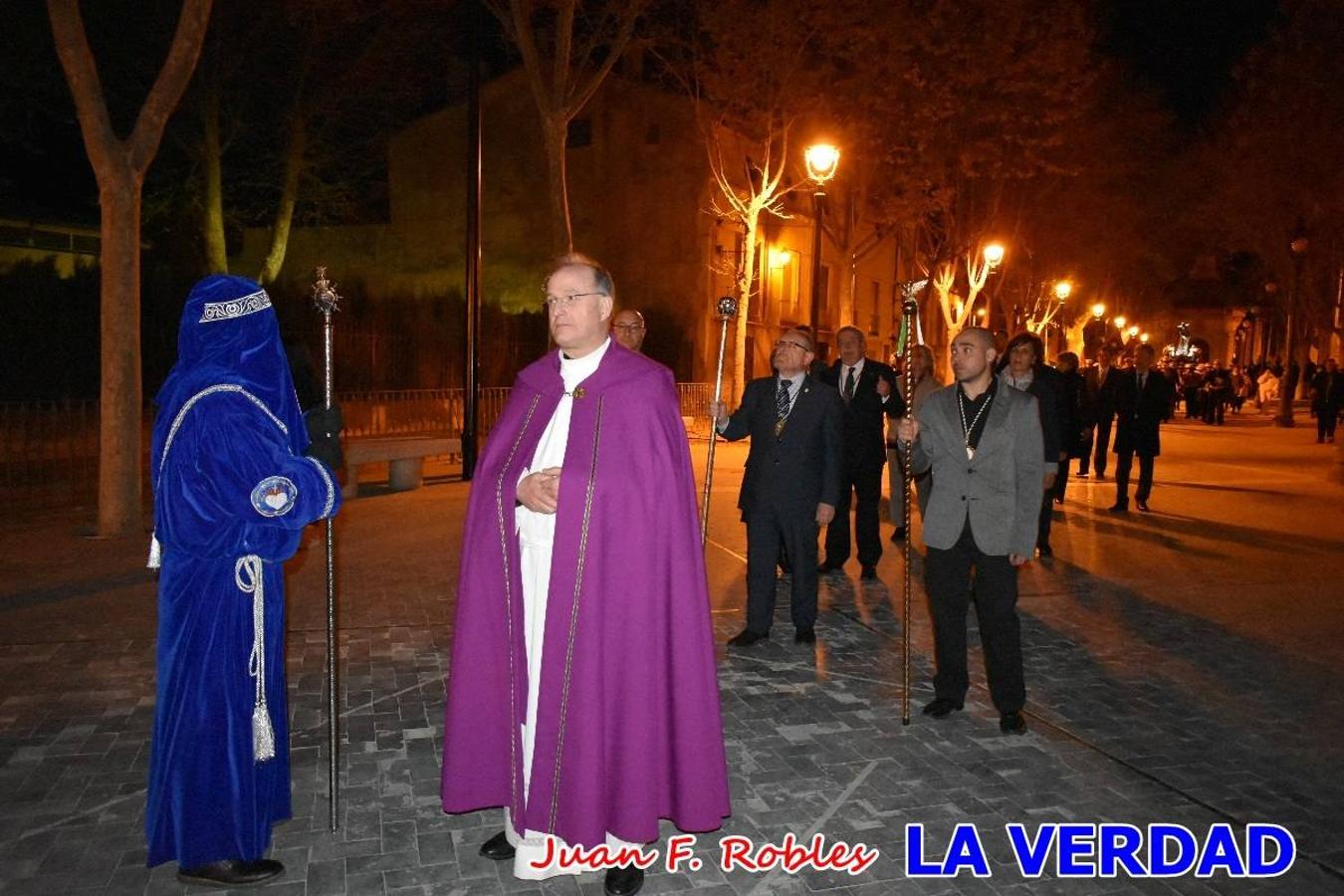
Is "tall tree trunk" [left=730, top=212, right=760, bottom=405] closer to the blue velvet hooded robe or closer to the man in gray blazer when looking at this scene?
the man in gray blazer

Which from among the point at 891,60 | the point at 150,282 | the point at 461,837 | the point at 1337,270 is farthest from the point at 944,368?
the point at 461,837

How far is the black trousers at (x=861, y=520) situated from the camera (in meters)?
9.17

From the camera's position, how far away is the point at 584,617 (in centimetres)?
351

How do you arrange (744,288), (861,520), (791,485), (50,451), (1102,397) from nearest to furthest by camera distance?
1. (791,485)
2. (861,520)
3. (50,451)
4. (1102,397)
5. (744,288)

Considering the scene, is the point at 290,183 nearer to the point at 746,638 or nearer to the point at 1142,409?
the point at 1142,409

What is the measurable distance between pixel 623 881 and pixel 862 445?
20.1 ft

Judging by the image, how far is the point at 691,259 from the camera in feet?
105

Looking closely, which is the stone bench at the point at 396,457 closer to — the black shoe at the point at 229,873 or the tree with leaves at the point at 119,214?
the tree with leaves at the point at 119,214

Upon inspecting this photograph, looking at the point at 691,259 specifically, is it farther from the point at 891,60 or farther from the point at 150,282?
the point at 150,282

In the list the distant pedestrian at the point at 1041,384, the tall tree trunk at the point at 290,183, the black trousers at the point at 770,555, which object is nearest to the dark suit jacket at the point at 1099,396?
the distant pedestrian at the point at 1041,384

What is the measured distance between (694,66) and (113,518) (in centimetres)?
1928

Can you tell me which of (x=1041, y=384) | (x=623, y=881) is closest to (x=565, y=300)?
(x=623, y=881)

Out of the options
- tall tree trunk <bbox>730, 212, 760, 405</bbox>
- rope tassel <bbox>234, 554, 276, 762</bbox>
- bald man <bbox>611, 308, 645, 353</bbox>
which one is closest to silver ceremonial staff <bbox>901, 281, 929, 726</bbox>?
rope tassel <bbox>234, 554, 276, 762</bbox>

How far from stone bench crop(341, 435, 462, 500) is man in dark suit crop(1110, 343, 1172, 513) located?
9.45m
